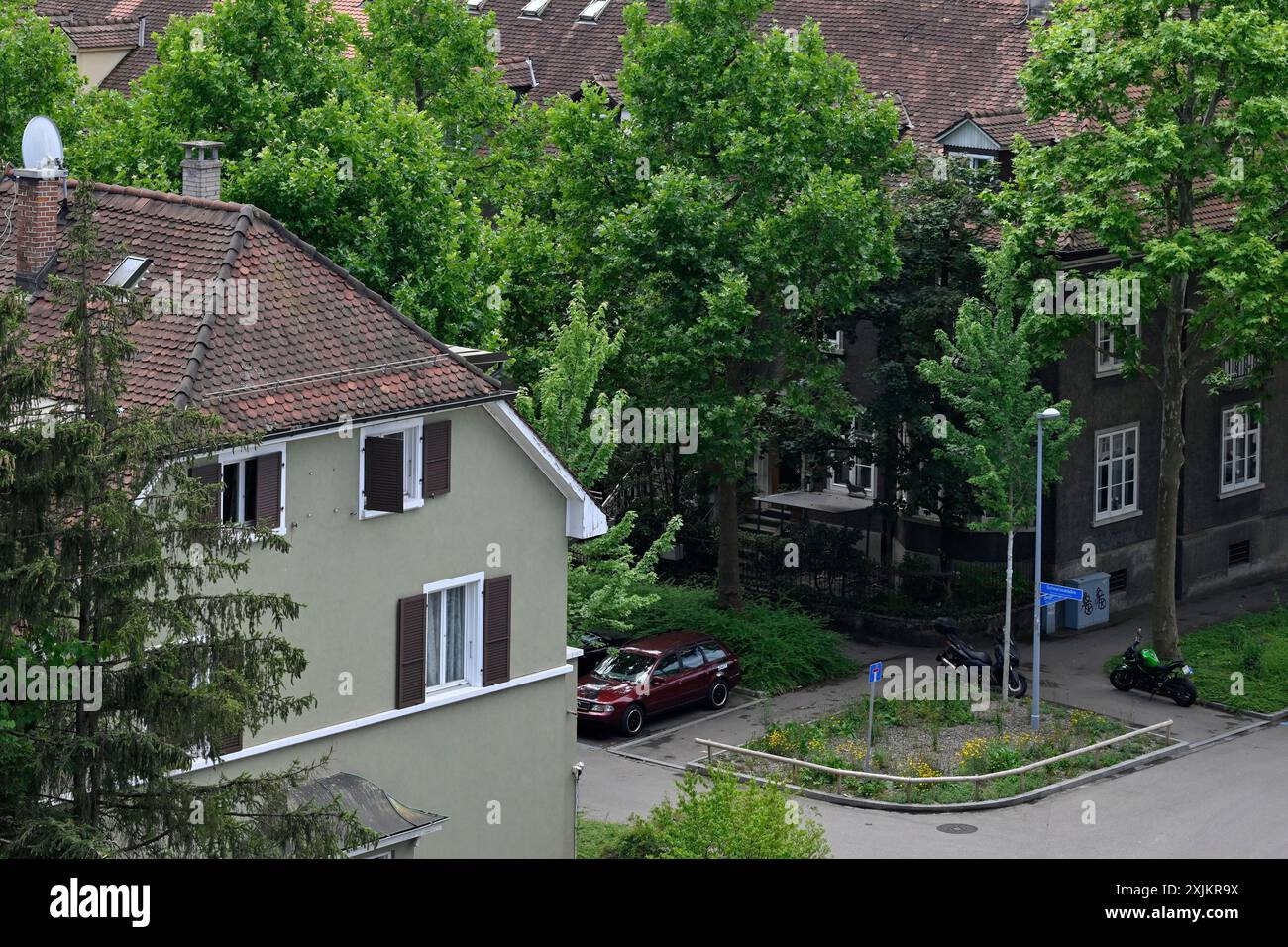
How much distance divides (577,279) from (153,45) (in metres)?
24.4

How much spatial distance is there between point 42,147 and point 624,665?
1444 cm

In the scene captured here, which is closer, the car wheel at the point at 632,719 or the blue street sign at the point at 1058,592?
the car wheel at the point at 632,719

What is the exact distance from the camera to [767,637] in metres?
39.2

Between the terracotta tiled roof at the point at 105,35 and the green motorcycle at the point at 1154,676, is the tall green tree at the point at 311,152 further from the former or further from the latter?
the terracotta tiled roof at the point at 105,35

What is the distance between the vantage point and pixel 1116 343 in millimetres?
38688

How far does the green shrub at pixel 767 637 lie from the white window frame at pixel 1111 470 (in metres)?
6.94

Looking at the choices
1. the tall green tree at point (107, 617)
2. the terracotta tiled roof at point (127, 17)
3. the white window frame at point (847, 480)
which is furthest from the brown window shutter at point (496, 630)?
the terracotta tiled roof at point (127, 17)

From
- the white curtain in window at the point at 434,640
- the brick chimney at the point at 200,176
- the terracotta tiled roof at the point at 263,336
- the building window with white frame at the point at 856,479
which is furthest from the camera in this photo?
the building window with white frame at the point at 856,479

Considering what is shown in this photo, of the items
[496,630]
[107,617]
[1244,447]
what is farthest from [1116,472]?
[107,617]

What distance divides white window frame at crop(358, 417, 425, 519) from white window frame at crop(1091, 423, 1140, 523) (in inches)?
839

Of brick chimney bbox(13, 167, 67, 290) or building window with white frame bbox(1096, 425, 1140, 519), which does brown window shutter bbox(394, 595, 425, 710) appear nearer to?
brick chimney bbox(13, 167, 67, 290)

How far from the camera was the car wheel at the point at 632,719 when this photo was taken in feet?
117

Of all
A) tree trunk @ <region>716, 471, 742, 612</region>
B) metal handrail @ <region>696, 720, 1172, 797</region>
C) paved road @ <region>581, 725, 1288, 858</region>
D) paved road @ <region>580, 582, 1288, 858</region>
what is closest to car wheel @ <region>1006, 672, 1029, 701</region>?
paved road @ <region>580, 582, 1288, 858</region>
